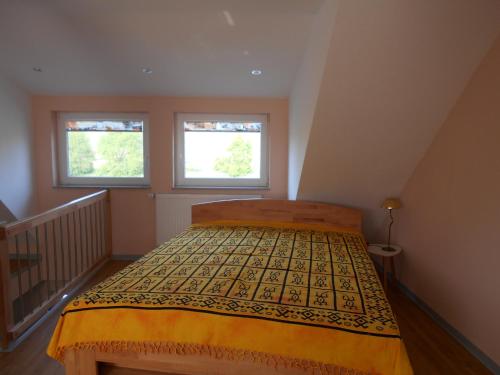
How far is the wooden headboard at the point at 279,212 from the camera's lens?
311 centimetres

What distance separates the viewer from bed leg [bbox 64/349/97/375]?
1.54 metres

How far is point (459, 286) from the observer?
2281mm

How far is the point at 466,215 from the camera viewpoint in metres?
2.20

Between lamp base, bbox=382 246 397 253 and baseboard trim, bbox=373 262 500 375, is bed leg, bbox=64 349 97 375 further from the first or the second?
lamp base, bbox=382 246 397 253

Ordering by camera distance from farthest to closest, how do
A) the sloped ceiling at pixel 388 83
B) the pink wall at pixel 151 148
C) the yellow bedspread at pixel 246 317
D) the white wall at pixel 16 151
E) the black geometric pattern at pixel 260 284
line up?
the pink wall at pixel 151 148 < the white wall at pixel 16 151 < the sloped ceiling at pixel 388 83 < the black geometric pattern at pixel 260 284 < the yellow bedspread at pixel 246 317

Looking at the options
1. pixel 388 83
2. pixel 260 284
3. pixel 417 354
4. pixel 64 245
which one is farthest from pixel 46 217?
pixel 417 354

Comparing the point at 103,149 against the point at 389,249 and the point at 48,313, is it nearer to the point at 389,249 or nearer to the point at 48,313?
the point at 48,313

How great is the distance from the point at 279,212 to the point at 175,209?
1.24 meters

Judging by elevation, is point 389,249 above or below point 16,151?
below

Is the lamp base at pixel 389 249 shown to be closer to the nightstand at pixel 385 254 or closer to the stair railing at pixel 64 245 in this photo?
the nightstand at pixel 385 254

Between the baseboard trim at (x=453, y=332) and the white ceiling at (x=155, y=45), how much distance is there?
2.22 metres

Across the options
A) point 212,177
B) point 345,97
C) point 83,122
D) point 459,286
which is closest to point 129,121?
point 83,122

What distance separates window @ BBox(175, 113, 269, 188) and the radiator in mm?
227

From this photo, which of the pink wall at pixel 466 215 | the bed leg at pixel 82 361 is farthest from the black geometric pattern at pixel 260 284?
the pink wall at pixel 466 215
